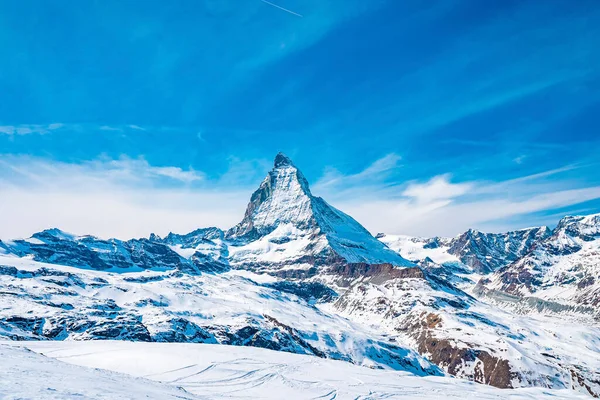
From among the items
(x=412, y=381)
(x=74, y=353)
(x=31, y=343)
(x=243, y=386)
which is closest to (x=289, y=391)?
(x=243, y=386)

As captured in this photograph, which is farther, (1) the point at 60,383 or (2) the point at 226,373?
(2) the point at 226,373

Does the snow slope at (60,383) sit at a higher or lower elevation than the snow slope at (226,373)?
higher

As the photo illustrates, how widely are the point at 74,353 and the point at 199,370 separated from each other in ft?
63.3

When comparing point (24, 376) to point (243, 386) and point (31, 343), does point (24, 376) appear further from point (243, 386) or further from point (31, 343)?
point (31, 343)

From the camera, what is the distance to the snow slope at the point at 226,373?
45656 mm

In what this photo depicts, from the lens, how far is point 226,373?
64.8 m

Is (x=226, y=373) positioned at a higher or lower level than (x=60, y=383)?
lower

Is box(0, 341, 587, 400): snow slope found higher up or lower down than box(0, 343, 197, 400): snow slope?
lower down

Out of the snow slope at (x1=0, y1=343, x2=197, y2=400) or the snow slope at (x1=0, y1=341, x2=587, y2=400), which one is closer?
the snow slope at (x1=0, y1=343, x2=197, y2=400)

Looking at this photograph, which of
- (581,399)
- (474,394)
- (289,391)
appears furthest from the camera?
(581,399)

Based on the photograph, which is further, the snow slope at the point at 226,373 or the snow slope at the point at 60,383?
the snow slope at the point at 226,373

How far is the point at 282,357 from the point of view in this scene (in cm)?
8169

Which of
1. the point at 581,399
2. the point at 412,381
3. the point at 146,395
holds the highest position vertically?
the point at 146,395

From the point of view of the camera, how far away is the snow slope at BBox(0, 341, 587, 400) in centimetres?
4566
